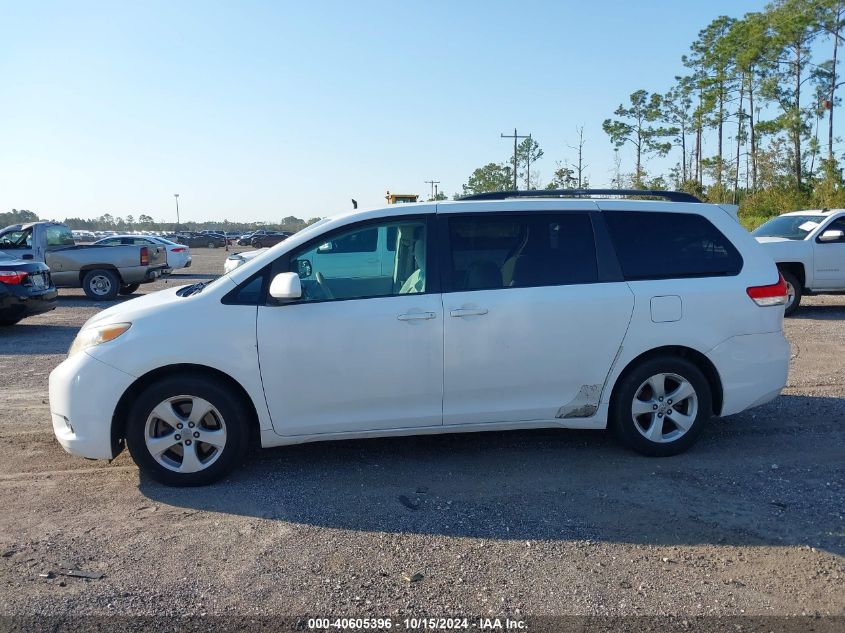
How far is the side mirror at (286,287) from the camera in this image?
461 centimetres

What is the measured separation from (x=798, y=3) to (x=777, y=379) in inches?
1971

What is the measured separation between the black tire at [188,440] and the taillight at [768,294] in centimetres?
368

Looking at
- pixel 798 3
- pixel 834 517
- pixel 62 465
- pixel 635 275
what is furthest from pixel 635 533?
pixel 798 3

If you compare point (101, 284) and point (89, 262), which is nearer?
point (89, 262)

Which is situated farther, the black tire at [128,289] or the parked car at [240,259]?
the black tire at [128,289]

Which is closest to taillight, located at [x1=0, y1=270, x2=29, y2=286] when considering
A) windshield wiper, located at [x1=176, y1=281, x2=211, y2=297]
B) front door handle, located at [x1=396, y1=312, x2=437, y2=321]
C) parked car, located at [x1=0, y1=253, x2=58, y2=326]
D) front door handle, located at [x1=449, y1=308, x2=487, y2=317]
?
parked car, located at [x1=0, y1=253, x2=58, y2=326]

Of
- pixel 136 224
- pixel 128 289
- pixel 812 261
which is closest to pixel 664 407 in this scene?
pixel 812 261

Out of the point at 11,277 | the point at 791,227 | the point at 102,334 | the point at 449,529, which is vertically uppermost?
the point at 791,227

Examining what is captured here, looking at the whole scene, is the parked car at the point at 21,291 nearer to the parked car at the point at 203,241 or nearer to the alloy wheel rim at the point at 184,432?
the alloy wheel rim at the point at 184,432

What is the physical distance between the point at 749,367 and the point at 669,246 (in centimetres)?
104

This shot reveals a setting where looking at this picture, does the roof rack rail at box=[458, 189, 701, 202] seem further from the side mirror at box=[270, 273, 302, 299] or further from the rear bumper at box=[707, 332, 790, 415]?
the side mirror at box=[270, 273, 302, 299]

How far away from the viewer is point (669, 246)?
536 cm

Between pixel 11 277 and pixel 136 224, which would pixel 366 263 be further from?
pixel 136 224

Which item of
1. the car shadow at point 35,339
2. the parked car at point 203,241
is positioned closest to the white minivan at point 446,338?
the car shadow at point 35,339
